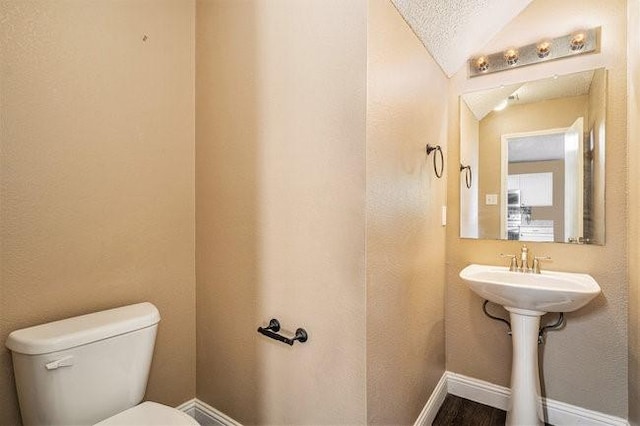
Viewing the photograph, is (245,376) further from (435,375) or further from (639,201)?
(639,201)

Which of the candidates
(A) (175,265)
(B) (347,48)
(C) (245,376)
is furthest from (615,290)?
(A) (175,265)

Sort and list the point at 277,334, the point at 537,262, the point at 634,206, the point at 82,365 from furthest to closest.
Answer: the point at 537,262
the point at 634,206
the point at 277,334
the point at 82,365

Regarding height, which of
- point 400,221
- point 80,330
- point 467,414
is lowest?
point 467,414

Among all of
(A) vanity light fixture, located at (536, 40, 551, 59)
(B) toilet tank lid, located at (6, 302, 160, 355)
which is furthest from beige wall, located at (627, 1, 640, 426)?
(B) toilet tank lid, located at (6, 302, 160, 355)

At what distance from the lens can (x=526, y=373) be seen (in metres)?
1.59

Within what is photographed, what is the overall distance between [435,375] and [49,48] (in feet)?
8.12

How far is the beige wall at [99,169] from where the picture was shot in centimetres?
115

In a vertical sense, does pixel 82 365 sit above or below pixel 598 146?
below

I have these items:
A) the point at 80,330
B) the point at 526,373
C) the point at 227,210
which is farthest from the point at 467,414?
the point at 80,330

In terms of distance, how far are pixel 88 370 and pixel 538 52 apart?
2660 millimetres

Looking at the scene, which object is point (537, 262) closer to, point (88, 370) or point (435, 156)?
point (435, 156)

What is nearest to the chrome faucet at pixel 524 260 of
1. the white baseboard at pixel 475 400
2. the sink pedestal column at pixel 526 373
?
the sink pedestal column at pixel 526 373

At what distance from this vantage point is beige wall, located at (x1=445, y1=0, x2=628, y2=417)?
1.58 metres

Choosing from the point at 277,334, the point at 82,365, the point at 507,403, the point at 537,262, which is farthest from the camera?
the point at 507,403
